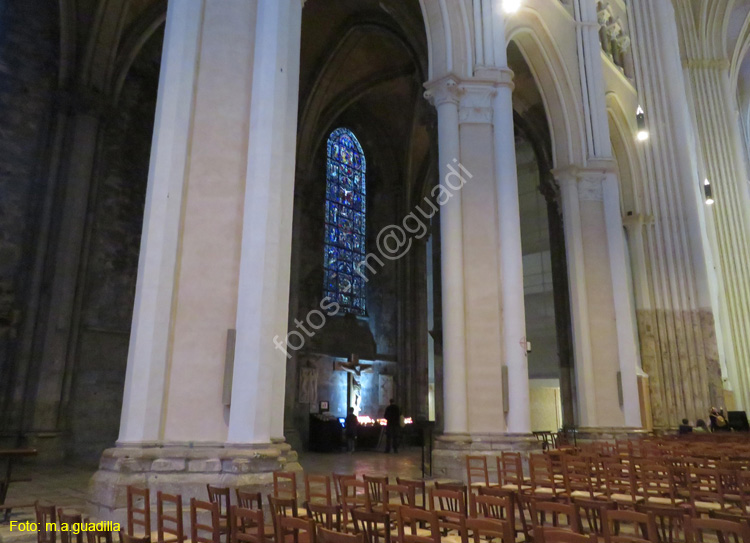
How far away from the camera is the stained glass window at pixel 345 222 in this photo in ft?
64.1

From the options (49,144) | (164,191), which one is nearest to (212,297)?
(164,191)

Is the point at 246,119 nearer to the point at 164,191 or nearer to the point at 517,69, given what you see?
the point at 164,191

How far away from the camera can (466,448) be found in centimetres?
879

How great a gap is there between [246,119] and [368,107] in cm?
1492

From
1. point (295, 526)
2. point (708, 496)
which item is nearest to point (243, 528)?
point (295, 526)

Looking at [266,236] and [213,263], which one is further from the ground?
[266,236]

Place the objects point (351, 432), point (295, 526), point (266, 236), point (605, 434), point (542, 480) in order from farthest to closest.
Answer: point (351, 432)
point (605, 434)
point (266, 236)
point (542, 480)
point (295, 526)

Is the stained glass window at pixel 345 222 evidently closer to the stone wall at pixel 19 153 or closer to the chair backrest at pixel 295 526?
the stone wall at pixel 19 153

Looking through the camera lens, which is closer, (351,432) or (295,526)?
(295,526)

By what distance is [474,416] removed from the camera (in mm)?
9180

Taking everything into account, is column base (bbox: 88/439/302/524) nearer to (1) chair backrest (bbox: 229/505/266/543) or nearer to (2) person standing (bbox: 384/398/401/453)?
(1) chair backrest (bbox: 229/505/266/543)

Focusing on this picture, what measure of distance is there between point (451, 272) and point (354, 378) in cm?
997

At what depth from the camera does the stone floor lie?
19.1 feet

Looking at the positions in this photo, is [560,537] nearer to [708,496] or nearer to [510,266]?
[708,496]
